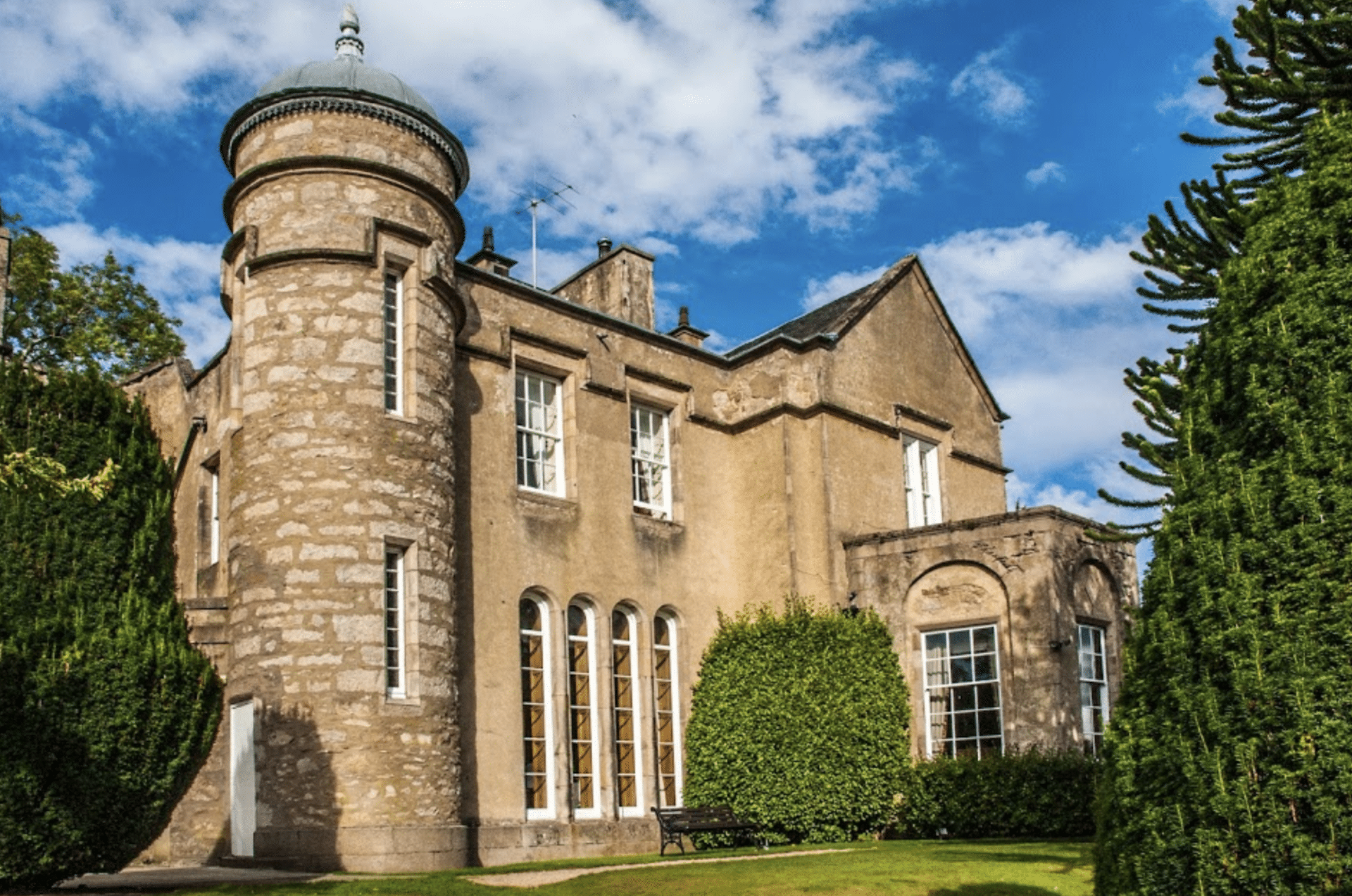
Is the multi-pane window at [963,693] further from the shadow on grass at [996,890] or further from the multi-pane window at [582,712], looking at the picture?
the shadow on grass at [996,890]

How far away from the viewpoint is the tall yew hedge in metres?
11.3

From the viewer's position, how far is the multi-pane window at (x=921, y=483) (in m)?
25.3

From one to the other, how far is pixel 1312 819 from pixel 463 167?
1622 centimetres

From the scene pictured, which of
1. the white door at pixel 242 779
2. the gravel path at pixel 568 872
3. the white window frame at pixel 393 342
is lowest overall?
the gravel path at pixel 568 872

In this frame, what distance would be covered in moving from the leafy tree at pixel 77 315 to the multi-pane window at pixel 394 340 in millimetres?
14723

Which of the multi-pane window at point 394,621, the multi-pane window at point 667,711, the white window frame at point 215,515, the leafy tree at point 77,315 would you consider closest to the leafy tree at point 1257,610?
the multi-pane window at point 394,621

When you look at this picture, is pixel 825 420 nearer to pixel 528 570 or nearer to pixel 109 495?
pixel 528 570

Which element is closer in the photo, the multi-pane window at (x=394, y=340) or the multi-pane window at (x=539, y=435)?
the multi-pane window at (x=394, y=340)

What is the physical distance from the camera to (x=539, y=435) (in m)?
20.8

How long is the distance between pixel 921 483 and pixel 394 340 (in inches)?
463

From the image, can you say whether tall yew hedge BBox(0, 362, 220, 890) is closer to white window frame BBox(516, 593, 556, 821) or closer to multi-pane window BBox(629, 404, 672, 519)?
white window frame BBox(516, 593, 556, 821)

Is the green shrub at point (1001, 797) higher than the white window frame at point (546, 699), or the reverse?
the white window frame at point (546, 699)

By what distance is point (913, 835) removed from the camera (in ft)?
68.3

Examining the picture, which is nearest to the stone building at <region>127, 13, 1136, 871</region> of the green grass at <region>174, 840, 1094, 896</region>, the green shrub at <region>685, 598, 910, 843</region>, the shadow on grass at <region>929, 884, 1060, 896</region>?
the green shrub at <region>685, 598, 910, 843</region>
